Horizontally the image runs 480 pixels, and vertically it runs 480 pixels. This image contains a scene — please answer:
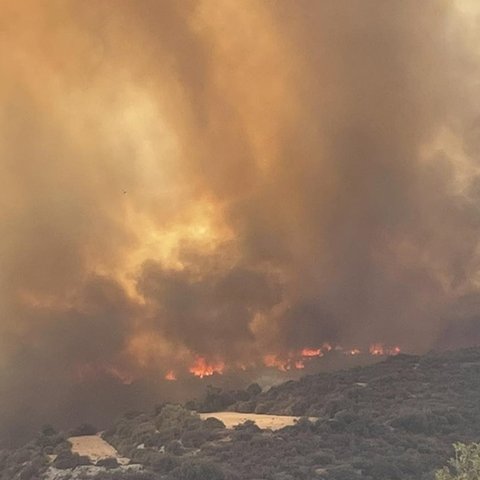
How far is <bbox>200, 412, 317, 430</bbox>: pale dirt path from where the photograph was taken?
37500mm

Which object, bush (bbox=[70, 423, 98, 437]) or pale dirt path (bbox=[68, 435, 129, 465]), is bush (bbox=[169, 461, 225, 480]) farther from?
bush (bbox=[70, 423, 98, 437])

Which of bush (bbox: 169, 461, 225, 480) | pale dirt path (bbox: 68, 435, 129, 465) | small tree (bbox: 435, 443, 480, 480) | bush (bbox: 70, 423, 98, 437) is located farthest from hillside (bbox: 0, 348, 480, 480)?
small tree (bbox: 435, 443, 480, 480)

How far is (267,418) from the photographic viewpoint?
133ft

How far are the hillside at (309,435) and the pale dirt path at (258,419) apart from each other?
0.83 meters

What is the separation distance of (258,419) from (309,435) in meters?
7.46

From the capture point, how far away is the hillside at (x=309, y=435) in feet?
92.7

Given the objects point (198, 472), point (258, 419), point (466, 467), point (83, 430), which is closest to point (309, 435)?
point (258, 419)

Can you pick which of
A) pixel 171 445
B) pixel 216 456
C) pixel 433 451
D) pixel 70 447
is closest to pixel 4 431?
pixel 70 447

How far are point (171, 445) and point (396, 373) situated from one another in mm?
19885

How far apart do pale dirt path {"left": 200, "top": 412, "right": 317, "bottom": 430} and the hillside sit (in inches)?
32.6

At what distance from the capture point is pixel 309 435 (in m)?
33.5

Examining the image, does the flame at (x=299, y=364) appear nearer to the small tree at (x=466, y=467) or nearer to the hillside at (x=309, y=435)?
the hillside at (x=309, y=435)

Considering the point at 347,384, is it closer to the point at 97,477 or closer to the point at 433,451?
the point at 433,451

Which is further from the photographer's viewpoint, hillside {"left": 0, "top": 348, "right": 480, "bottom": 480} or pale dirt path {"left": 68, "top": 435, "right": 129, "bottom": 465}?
pale dirt path {"left": 68, "top": 435, "right": 129, "bottom": 465}
